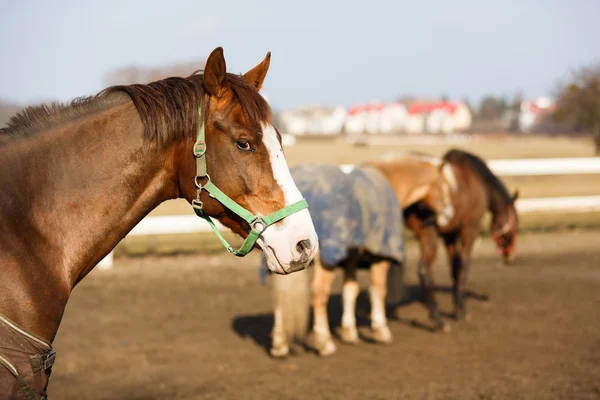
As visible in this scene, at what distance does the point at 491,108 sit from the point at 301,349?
11129cm

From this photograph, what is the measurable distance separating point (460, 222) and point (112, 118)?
5.66m

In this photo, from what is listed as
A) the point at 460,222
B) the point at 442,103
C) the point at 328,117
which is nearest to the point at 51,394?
the point at 460,222

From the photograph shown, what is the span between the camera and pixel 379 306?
612cm

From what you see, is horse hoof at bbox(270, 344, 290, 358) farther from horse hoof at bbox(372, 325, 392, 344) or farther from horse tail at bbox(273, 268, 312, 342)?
horse hoof at bbox(372, 325, 392, 344)

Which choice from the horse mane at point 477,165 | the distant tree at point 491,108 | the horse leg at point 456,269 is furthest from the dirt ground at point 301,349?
the distant tree at point 491,108

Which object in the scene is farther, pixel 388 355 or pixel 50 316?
pixel 388 355

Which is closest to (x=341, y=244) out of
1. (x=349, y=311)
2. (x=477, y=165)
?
(x=349, y=311)

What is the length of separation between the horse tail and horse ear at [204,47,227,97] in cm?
326

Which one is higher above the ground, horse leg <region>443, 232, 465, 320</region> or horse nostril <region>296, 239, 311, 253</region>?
horse nostril <region>296, 239, 311, 253</region>

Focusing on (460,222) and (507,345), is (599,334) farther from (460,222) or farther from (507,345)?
(460,222)

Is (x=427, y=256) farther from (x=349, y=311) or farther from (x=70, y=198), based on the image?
(x=70, y=198)

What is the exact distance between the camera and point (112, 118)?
2.23 m

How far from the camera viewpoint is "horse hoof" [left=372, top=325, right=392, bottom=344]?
6031mm

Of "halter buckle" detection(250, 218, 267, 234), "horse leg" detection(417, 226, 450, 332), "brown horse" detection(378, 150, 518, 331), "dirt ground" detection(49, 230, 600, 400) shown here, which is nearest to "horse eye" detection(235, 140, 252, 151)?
"halter buckle" detection(250, 218, 267, 234)
